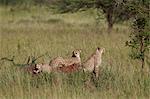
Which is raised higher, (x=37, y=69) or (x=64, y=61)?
(x=64, y=61)

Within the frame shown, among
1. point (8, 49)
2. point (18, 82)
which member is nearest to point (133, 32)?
point (18, 82)

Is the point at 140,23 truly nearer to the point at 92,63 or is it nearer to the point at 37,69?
the point at 92,63

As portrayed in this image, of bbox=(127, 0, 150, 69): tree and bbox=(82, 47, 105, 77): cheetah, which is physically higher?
bbox=(127, 0, 150, 69): tree

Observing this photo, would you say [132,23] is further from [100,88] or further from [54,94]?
[54,94]

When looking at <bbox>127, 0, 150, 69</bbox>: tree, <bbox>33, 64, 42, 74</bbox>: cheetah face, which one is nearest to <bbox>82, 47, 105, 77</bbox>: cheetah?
<bbox>33, 64, 42, 74</bbox>: cheetah face

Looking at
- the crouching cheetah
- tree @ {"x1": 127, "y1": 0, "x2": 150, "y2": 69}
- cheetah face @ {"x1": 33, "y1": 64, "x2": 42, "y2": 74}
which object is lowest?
cheetah face @ {"x1": 33, "y1": 64, "x2": 42, "y2": 74}

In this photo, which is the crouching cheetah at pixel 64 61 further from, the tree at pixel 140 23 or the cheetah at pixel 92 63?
the tree at pixel 140 23

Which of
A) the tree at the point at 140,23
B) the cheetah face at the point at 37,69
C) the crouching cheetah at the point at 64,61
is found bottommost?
the cheetah face at the point at 37,69

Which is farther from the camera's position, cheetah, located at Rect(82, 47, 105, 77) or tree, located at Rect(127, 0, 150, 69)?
tree, located at Rect(127, 0, 150, 69)

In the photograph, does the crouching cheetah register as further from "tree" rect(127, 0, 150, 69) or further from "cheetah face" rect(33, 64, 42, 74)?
"tree" rect(127, 0, 150, 69)

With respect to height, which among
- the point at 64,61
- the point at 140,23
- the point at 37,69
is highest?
the point at 140,23

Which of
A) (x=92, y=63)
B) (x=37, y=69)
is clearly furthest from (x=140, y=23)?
(x=37, y=69)

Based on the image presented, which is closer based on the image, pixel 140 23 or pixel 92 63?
pixel 92 63

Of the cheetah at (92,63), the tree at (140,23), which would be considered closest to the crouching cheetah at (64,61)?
the cheetah at (92,63)
